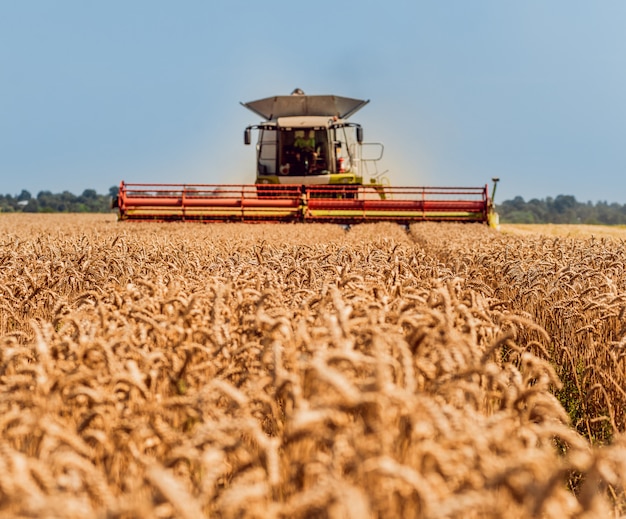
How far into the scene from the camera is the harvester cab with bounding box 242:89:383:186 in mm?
21766

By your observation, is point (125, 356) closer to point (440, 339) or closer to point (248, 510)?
point (440, 339)

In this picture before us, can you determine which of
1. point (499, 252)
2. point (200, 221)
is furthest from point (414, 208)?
point (499, 252)

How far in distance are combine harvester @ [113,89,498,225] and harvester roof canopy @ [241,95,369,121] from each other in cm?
3

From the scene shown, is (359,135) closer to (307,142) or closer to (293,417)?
(307,142)

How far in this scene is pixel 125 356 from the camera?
332cm

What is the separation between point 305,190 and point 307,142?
1.99 meters

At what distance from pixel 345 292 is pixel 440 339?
1486 mm

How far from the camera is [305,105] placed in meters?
22.2

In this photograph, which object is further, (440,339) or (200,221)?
(200,221)

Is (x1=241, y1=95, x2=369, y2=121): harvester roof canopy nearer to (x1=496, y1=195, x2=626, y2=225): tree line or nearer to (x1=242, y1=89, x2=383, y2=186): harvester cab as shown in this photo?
(x1=242, y1=89, x2=383, y2=186): harvester cab

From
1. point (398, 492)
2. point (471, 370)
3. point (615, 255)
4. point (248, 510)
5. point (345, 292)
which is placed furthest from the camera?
point (615, 255)

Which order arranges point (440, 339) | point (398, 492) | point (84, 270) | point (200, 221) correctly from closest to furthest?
point (398, 492), point (440, 339), point (84, 270), point (200, 221)

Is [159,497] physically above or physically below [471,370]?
below

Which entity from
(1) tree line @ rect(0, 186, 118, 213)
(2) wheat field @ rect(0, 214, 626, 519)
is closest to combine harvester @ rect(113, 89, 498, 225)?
(2) wheat field @ rect(0, 214, 626, 519)
